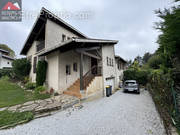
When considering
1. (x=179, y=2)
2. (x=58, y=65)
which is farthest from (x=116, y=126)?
(x=58, y=65)

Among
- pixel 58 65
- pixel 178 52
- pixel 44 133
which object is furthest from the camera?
pixel 58 65

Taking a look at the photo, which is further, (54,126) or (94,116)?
(94,116)

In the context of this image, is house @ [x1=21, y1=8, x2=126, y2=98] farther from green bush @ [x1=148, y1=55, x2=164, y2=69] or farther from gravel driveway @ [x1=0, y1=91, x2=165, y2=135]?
green bush @ [x1=148, y1=55, x2=164, y2=69]

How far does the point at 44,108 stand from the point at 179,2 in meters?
6.28

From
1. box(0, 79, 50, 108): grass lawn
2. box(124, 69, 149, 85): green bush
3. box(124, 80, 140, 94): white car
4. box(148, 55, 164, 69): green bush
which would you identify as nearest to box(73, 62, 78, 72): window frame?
box(0, 79, 50, 108): grass lawn

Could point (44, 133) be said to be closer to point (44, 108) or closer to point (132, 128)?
point (44, 108)

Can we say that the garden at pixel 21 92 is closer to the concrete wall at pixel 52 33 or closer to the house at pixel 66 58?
the house at pixel 66 58

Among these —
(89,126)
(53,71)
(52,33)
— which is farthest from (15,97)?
(52,33)

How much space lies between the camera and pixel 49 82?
7.78 m

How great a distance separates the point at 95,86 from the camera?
6.85 meters

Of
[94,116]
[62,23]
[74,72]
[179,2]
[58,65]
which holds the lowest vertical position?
[94,116]

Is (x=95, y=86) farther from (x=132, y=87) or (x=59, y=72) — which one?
(x=132, y=87)

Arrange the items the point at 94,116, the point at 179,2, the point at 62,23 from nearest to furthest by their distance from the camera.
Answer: the point at 179,2 < the point at 94,116 < the point at 62,23

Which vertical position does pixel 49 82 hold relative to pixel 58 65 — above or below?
below
